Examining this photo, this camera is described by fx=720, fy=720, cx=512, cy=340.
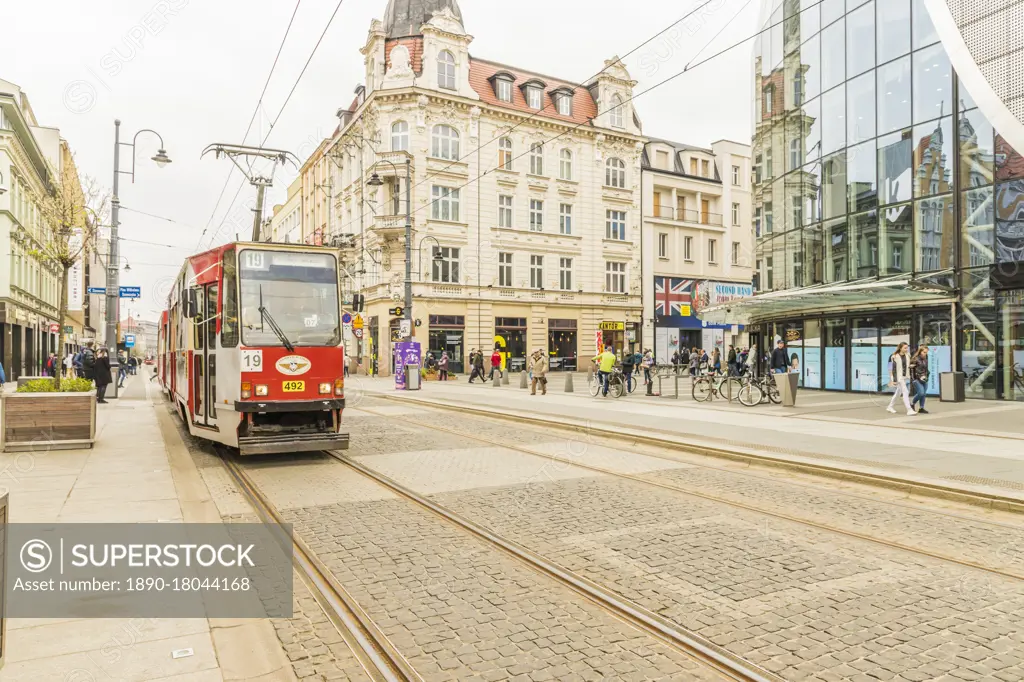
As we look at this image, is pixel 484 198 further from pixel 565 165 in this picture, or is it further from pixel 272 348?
pixel 272 348

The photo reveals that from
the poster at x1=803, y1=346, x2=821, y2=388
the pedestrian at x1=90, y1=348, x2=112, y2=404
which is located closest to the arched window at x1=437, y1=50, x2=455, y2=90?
the poster at x1=803, y1=346, x2=821, y2=388

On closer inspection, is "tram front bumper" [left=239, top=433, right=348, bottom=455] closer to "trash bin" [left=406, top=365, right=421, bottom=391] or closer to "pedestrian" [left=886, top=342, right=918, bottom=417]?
"pedestrian" [left=886, top=342, right=918, bottom=417]

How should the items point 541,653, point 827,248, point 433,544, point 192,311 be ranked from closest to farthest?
point 541,653, point 433,544, point 192,311, point 827,248

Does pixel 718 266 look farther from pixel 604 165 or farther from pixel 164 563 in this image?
pixel 164 563

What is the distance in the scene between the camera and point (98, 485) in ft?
26.8

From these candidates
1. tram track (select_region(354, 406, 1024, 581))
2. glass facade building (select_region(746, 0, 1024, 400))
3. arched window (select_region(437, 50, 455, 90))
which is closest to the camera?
tram track (select_region(354, 406, 1024, 581))

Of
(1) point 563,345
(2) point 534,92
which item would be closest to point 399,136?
(2) point 534,92

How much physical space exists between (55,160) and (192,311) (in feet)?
180

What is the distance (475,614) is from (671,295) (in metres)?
46.8

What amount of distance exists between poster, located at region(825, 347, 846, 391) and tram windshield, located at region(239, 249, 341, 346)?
18.6m

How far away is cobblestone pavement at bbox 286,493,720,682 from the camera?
12.1ft

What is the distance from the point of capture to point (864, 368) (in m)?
22.5

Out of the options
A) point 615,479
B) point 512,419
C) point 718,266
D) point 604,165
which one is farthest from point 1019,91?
point 718,266

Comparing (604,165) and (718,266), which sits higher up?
(604,165)
